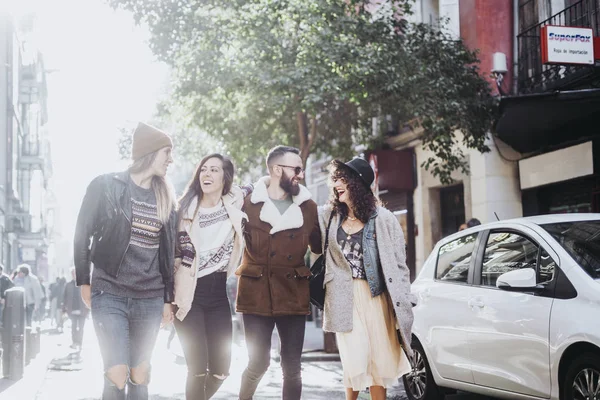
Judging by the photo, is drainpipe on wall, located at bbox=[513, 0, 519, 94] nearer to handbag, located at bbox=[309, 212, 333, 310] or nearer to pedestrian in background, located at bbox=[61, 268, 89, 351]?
pedestrian in background, located at bbox=[61, 268, 89, 351]

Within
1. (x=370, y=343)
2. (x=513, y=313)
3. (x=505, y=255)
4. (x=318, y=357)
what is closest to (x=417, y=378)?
(x=505, y=255)

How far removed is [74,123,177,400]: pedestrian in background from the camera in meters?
5.08

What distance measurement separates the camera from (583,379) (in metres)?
5.91

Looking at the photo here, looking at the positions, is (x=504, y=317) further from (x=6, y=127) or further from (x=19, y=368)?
(x=6, y=127)

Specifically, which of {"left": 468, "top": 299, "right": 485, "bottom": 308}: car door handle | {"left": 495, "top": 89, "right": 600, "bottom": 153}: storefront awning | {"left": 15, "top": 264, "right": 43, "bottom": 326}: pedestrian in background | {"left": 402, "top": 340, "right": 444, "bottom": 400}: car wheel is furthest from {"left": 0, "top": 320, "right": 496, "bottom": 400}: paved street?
{"left": 15, "top": 264, "right": 43, "bottom": 326}: pedestrian in background

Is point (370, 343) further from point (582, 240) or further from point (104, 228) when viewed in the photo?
point (104, 228)

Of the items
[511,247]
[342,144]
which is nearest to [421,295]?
[511,247]

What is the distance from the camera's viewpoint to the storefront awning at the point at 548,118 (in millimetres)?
13711

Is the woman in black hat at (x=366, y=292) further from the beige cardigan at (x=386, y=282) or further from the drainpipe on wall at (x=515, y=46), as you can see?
the drainpipe on wall at (x=515, y=46)

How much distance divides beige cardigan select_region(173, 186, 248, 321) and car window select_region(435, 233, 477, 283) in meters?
2.41

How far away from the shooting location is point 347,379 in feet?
20.1

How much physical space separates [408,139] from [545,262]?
15.6 m

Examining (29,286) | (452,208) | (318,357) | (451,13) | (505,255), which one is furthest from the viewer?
(29,286)

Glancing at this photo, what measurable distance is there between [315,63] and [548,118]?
4.01m
